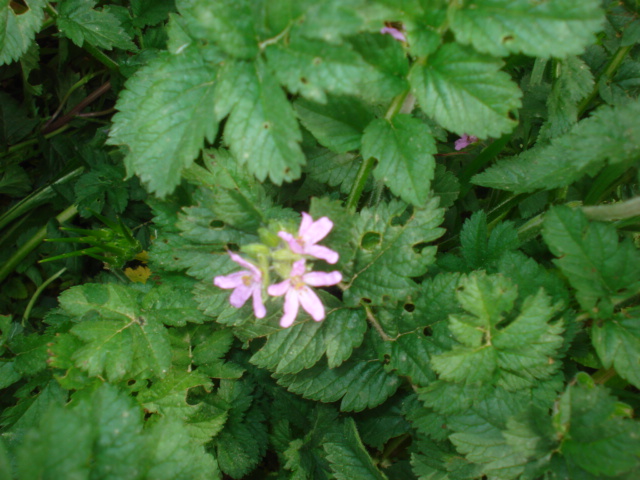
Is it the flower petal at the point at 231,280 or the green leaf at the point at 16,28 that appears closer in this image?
the flower petal at the point at 231,280

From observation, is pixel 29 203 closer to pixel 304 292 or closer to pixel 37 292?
pixel 37 292

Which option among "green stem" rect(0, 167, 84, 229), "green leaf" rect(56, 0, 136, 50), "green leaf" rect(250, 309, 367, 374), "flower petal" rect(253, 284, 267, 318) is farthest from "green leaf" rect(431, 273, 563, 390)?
"green stem" rect(0, 167, 84, 229)

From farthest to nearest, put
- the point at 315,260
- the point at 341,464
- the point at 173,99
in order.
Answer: the point at 341,464, the point at 315,260, the point at 173,99

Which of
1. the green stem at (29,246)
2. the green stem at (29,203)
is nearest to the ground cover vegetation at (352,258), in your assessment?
the green stem at (29,246)

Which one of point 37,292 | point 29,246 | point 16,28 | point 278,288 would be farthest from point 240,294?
point 29,246

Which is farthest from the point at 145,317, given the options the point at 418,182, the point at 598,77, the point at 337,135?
the point at 598,77

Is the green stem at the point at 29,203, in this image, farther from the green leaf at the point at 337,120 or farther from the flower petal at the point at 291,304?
the flower petal at the point at 291,304

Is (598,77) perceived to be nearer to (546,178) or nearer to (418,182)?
(546,178)
